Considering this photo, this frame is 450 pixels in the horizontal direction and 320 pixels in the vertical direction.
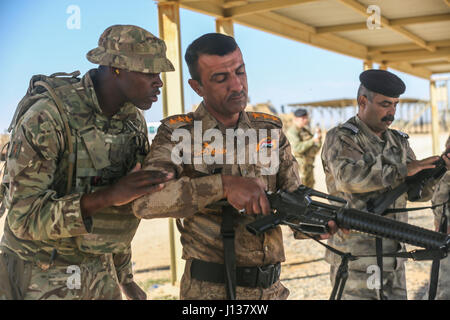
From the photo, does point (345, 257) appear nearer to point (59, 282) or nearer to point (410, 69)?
point (59, 282)

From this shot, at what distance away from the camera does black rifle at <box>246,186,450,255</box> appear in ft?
5.93

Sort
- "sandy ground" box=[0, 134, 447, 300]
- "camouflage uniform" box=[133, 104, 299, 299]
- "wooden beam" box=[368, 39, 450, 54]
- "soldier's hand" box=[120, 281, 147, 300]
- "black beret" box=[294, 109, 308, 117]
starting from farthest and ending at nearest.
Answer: "black beret" box=[294, 109, 308, 117] → "wooden beam" box=[368, 39, 450, 54] → "sandy ground" box=[0, 134, 447, 300] → "soldier's hand" box=[120, 281, 147, 300] → "camouflage uniform" box=[133, 104, 299, 299]

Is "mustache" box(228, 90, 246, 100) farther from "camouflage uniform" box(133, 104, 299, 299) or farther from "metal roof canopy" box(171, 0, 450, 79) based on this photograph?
"metal roof canopy" box(171, 0, 450, 79)

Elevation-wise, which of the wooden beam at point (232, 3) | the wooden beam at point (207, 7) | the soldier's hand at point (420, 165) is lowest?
the soldier's hand at point (420, 165)

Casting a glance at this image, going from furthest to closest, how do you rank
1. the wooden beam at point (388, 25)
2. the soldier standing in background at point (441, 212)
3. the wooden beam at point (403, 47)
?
the wooden beam at point (403, 47), the wooden beam at point (388, 25), the soldier standing in background at point (441, 212)

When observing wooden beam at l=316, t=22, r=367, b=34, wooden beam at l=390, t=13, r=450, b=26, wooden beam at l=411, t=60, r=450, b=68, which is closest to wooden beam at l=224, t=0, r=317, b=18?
wooden beam at l=316, t=22, r=367, b=34

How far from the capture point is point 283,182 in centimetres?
224

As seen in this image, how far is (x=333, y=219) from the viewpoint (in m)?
1.82

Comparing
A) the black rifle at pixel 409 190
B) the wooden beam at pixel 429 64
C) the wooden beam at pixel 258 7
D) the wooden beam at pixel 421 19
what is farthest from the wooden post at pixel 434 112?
the black rifle at pixel 409 190

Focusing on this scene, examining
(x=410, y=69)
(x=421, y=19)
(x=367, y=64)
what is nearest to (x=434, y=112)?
(x=410, y=69)

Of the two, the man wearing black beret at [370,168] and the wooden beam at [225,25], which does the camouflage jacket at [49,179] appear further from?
the wooden beam at [225,25]

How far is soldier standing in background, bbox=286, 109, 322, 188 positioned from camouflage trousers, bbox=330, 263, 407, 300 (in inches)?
248

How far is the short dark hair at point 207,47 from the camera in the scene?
2.13 m

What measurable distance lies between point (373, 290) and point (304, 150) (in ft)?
21.4
